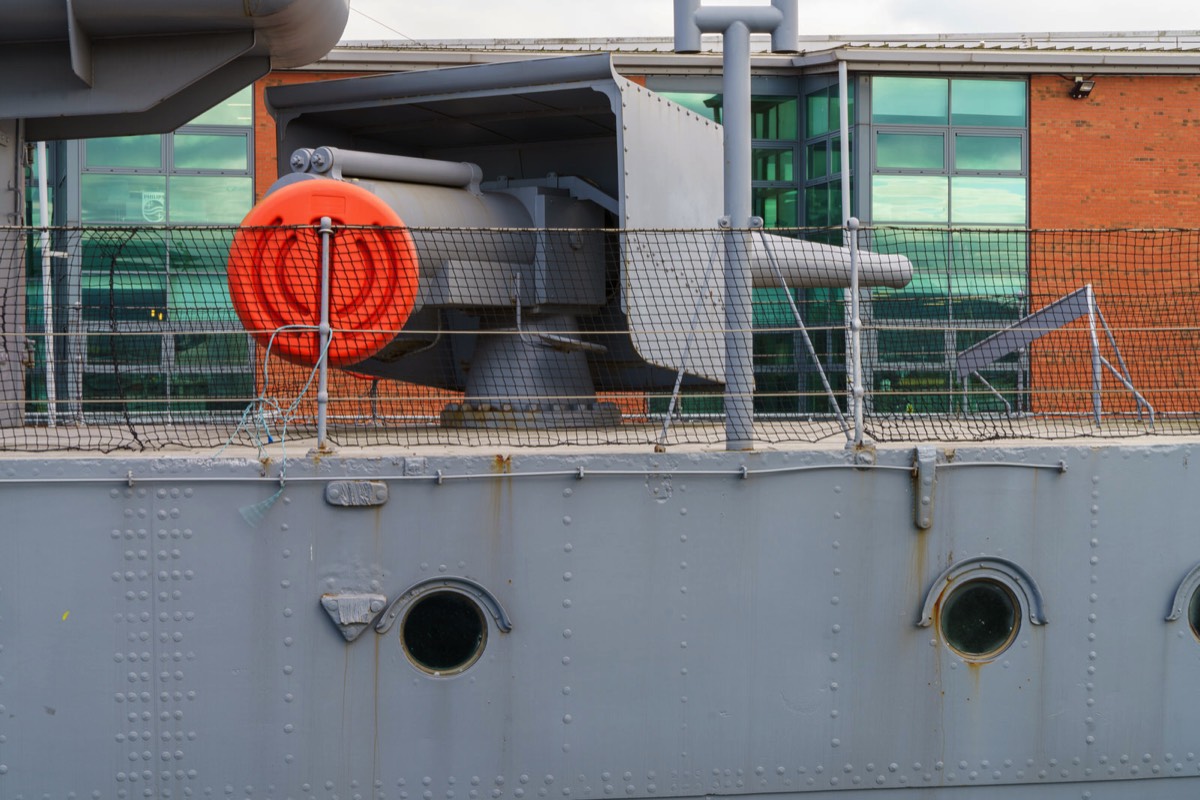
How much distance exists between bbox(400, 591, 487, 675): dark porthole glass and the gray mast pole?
1395mm

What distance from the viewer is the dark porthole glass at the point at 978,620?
19.2 ft

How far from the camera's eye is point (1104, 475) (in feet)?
19.6

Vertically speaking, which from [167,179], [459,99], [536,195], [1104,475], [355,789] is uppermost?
[167,179]

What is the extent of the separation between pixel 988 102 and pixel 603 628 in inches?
649

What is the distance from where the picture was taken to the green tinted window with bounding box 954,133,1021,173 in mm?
19984

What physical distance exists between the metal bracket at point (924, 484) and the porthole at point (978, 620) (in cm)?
38

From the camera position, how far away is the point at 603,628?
558 cm

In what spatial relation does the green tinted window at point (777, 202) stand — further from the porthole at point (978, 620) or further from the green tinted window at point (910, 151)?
the porthole at point (978, 620)

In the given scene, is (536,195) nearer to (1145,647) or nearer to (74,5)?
(74,5)

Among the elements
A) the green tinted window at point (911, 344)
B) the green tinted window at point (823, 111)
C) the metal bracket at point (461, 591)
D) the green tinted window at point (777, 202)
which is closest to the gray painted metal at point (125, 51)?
the metal bracket at point (461, 591)

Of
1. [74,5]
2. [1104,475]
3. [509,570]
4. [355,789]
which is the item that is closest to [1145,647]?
[1104,475]

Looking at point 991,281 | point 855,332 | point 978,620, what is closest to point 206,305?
point 855,332

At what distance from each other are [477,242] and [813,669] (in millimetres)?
2863

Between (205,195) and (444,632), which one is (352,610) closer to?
(444,632)
